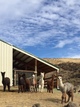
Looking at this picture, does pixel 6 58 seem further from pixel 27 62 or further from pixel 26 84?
pixel 26 84

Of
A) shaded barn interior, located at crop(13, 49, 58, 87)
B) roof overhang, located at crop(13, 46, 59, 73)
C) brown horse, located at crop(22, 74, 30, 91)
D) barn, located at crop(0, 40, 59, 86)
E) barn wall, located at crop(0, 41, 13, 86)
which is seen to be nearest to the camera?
brown horse, located at crop(22, 74, 30, 91)

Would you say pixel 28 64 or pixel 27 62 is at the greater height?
pixel 27 62

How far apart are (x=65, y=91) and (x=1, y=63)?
502 inches

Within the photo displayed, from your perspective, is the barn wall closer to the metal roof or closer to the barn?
the barn

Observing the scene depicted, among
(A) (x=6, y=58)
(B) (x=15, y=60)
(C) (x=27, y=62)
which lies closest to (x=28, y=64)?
(C) (x=27, y=62)

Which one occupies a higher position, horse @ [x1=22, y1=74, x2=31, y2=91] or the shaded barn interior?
the shaded barn interior

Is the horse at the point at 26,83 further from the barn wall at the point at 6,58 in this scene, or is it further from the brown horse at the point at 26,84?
the barn wall at the point at 6,58

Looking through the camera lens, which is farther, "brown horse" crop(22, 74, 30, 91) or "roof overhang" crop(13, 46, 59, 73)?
"roof overhang" crop(13, 46, 59, 73)

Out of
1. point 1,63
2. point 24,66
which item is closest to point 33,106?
point 1,63

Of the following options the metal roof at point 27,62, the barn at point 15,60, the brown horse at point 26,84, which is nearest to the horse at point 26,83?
the brown horse at point 26,84

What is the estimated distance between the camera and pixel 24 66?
1563 inches

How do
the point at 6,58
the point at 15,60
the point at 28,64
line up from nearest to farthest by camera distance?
the point at 6,58, the point at 15,60, the point at 28,64

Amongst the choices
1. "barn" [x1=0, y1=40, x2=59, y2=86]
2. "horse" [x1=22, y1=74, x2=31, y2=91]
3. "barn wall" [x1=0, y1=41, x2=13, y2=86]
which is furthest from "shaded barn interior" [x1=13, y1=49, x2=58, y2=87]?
"horse" [x1=22, y1=74, x2=31, y2=91]

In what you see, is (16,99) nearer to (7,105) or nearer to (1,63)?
(7,105)
